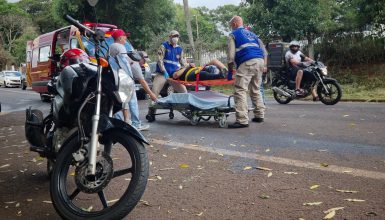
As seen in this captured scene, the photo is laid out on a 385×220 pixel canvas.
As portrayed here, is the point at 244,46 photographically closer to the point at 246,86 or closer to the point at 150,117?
the point at 246,86

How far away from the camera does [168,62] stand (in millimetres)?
8875

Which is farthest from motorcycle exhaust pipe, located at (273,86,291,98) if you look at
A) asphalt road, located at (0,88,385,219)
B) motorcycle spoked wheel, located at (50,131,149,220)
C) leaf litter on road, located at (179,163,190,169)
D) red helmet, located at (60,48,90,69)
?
motorcycle spoked wheel, located at (50,131,149,220)

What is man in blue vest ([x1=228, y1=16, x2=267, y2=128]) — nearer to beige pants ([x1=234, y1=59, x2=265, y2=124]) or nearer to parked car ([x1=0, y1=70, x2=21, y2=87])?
beige pants ([x1=234, y1=59, x2=265, y2=124])

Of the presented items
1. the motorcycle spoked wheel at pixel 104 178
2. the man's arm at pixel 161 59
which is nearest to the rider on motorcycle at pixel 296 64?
the man's arm at pixel 161 59

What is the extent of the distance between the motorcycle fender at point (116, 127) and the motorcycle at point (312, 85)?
8.27 meters

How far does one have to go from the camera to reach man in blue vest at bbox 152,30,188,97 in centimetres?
874

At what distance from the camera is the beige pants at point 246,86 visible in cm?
736

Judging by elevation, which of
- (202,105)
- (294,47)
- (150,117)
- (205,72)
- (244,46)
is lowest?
(150,117)

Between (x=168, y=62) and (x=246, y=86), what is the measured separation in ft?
6.86

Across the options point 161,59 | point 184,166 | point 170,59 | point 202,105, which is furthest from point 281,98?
point 184,166

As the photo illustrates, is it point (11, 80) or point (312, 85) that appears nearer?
point (312, 85)

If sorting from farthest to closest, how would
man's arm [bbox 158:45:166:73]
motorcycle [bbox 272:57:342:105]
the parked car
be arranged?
the parked car → motorcycle [bbox 272:57:342:105] → man's arm [bbox 158:45:166:73]

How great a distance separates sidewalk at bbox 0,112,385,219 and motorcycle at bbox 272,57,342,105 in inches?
253

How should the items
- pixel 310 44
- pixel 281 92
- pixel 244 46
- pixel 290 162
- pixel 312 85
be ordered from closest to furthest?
pixel 290 162, pixel 244 46, pixel 312 85, pixel 281 92, pixel 310 44
